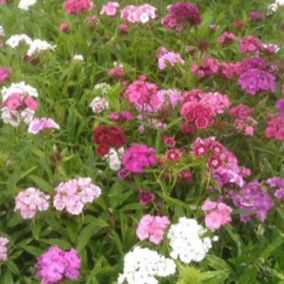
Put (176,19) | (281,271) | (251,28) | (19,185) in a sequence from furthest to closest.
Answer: (251,28)
(176,19)
(19,185)
(281,271)

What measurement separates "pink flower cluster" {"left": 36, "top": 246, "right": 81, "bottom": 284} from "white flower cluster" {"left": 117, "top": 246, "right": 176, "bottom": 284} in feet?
0.75

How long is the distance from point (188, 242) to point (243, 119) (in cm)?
115

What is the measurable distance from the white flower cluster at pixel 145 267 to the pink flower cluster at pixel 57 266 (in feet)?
0.75

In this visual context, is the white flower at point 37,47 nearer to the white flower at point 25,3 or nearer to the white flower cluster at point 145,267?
the white flower at point 25,3

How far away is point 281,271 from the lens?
303 cm

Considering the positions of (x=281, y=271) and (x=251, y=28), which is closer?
(x=281, y=271)

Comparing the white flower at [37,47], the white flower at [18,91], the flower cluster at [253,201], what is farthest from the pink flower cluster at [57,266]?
the white flower at [37,47]

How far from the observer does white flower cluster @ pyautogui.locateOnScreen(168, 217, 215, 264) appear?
270 centimetres

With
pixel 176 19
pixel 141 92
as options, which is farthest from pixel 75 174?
pixel 176 19

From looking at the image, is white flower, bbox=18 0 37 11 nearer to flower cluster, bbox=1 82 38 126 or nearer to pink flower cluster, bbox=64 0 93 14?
pink flower cluster, bbox=64 0 93 14

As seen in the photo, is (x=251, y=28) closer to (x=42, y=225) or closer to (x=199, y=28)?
(x=199, y=28)

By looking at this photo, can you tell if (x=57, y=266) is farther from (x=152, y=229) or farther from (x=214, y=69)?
(x=214, y=69)

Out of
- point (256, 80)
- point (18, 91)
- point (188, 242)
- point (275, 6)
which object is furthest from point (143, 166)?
point (275, 6)

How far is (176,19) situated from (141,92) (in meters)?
1.22
